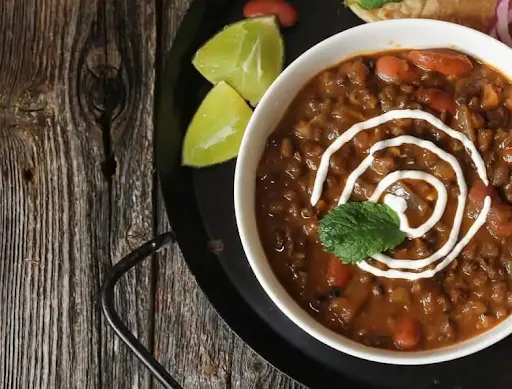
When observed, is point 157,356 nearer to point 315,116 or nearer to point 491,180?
point 315,116

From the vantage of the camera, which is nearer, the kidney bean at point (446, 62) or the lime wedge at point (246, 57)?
the kidney bean at point (446, 62)

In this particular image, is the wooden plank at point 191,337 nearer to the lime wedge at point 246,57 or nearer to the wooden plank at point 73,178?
the wooden plank at point 73,178

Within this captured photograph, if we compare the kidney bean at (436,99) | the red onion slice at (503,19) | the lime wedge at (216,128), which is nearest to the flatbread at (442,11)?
the red onion slice at (503,19)

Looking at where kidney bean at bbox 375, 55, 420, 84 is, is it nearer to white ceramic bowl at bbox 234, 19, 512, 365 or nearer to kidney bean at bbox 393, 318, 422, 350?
white ceramic bowl at bbox 234, 19, 512, 365

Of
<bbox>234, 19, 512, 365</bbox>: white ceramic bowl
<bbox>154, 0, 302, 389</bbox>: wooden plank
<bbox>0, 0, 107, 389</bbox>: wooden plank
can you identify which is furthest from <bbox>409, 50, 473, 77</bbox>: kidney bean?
<bbox>0, 0, 107, 389</bbox>: wooden plank

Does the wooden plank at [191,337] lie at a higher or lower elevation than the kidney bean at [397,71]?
lower

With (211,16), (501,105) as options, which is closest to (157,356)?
(211,16)
